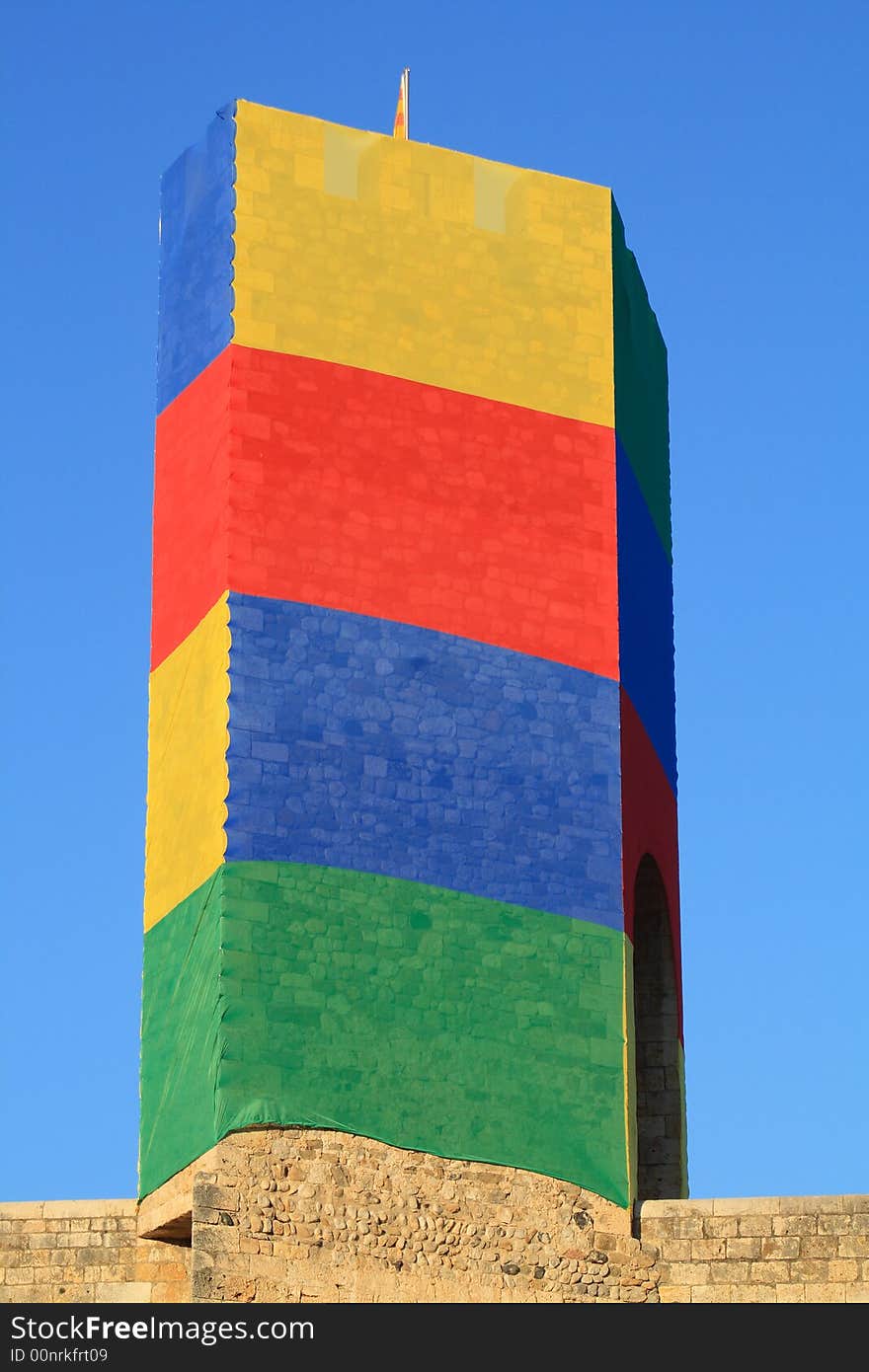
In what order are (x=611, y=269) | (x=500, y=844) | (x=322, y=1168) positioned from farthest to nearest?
(x=611, y=269) < (x=500, y=844) < (x=322, y=1168)

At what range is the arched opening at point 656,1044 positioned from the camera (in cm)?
2788

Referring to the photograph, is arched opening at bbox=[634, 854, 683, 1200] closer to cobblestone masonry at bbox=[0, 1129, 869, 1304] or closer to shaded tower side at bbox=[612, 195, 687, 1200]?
shaded tower side at bbox=[612, 195, 687, 1200]

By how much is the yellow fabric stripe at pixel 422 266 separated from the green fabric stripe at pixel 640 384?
409 mm

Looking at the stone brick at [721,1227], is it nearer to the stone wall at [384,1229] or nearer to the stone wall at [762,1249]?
the stone wall at [762,1249]

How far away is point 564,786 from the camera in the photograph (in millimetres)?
25922

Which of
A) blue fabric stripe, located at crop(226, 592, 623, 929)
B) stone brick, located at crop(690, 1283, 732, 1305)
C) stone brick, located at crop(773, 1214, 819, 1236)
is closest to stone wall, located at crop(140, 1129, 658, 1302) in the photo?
stone brick, located at crop(690, 1283, 732, 1305)

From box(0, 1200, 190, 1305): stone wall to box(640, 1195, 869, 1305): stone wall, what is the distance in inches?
161

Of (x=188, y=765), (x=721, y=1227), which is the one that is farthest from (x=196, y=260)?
(x=721, y=1227)

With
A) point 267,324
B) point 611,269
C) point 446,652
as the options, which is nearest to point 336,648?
point 446,652

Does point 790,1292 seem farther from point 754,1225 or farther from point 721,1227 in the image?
point 721,1227

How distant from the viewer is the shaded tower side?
89.5 ft

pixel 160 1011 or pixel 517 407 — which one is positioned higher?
pixel 517 407
